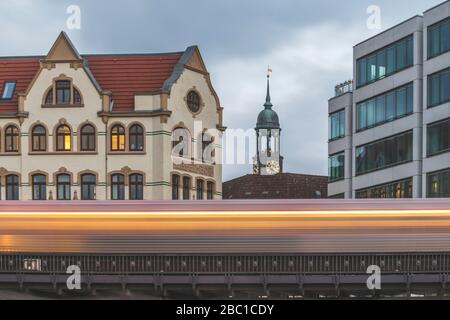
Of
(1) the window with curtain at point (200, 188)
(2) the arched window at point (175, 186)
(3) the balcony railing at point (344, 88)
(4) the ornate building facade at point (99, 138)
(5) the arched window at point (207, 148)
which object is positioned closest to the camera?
(4) the ornate building facade at point (99, 138)

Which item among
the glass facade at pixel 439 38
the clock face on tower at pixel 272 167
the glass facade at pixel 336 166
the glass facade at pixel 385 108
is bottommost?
the clock face on tower at pixel 272 167

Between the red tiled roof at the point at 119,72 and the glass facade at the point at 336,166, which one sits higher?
the red tiled roof at the point at 119,72

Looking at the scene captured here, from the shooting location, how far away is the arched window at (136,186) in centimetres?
7522

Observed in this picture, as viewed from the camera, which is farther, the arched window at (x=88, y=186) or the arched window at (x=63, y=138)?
Result: the arched window at (x=63, y=138)

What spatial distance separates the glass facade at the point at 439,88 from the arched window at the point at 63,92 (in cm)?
2554

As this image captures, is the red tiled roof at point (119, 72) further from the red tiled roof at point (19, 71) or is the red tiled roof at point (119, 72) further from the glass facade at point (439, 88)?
the glass facade at point (439, 88)

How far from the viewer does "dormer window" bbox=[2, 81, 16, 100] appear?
80706 mm

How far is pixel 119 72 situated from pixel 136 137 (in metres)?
6.75

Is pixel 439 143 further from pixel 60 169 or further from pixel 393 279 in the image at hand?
pixel 393 279

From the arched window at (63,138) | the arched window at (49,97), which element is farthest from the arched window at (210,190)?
the arched window at (49,97)

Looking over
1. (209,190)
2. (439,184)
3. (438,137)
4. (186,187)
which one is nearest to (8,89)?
(186,187)

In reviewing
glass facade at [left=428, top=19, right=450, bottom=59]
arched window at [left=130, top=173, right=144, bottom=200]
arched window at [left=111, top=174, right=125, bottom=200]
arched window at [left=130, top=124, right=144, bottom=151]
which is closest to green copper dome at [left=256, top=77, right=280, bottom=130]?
arched window at [left=130, top=124, right=144, bottom=151]

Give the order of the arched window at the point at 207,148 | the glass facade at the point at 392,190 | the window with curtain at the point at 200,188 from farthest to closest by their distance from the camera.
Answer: the arched window at the point at 207,148, the glass facade at the point at 392,190, the window with curtain at the point at 200,188

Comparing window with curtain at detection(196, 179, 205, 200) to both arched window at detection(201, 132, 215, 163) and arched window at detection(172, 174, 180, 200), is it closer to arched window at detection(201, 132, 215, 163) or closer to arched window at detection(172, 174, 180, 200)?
arched window at detection(201, 132, 215, 163)
